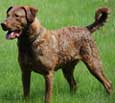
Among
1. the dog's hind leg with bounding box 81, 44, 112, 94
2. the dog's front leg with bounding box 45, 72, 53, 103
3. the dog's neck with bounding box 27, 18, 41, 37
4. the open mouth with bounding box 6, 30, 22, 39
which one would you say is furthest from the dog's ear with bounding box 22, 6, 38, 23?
the dog's hind leg with bounding box 81, 44, 112, 94

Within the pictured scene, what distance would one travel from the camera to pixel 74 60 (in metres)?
9.72

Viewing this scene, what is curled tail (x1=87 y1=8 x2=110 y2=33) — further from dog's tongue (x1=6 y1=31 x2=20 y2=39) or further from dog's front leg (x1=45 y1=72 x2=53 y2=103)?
dog's tongue (x1=6 y1=31 x2=20 y2=39)

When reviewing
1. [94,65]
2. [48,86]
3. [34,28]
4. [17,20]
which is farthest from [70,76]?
[17,20]

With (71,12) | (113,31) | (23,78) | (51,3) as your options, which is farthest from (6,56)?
(51,3)

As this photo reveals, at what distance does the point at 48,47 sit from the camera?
9.12 meters

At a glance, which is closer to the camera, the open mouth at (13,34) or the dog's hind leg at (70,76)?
the open mouth at (13,34)

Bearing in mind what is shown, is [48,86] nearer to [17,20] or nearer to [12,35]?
[12,35]

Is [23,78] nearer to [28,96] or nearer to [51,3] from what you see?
[28,96]

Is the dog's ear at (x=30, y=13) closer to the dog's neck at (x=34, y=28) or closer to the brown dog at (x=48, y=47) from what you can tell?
the brown dog at (x=48, y=47)

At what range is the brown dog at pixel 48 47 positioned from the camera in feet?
28.8

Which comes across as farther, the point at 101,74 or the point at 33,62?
the point at 101,74

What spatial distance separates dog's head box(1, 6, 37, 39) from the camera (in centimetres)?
857

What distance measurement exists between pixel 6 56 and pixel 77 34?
103 inches

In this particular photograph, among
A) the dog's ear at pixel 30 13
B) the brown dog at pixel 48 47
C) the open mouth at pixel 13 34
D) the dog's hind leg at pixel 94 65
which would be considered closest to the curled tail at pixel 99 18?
the brown dog at pixel 48 47
